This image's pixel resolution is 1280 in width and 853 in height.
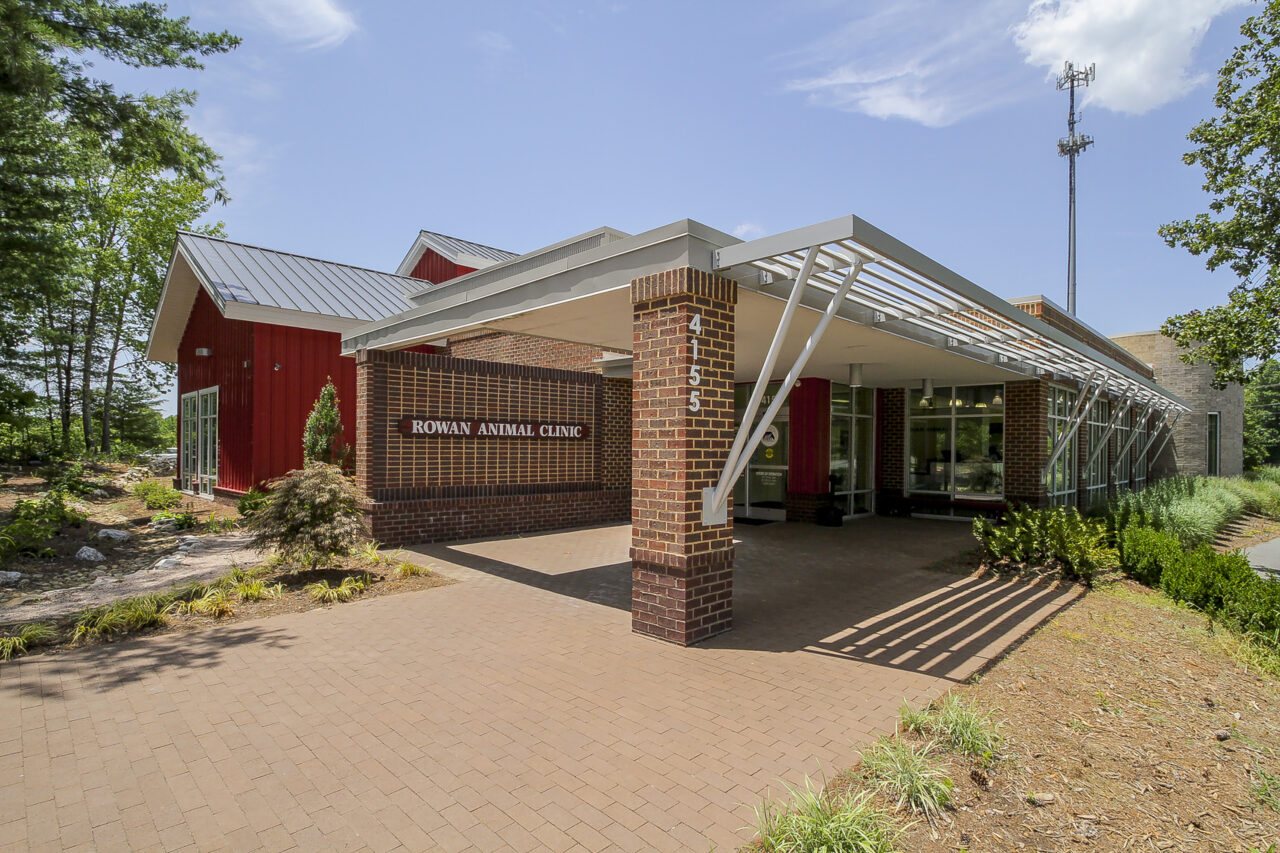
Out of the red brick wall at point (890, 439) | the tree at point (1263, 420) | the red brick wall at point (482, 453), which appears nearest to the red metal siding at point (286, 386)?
the red brick wall at point (482, 453)

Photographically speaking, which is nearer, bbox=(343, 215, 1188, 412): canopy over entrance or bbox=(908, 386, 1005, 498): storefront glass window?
bbox=(343, 215, 1188, 412): canopy over entrance

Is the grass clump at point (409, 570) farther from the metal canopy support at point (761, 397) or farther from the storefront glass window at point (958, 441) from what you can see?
the storefront glass window at point (958, 441)

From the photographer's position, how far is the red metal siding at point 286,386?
13.4m

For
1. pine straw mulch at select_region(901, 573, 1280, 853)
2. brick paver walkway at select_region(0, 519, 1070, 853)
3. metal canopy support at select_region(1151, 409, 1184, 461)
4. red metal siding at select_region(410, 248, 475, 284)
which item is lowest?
pine straw mulch at select_region(901, 573, 1280, 853)

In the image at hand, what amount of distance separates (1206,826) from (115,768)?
5.42 meters

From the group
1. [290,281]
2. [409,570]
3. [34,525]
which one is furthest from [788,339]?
[290,281]

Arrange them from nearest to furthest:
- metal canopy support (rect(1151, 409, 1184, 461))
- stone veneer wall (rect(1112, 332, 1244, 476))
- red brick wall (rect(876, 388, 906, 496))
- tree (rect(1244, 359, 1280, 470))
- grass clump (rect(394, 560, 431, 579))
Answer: grass clump (rect(394, 560, 431, 579)) < red brick wall (rect(876, 388, 906, 496)) < metal canopy support (rect(1151, 409, 1184, 461)) < stone veneer wall (rect(1112, 332, 1244, 476)) < tree (rect(1244, 359, 1280, 470))

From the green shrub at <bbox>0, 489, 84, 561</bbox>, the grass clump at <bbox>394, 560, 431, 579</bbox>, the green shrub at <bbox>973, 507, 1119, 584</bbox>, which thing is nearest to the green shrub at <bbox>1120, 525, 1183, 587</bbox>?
the green shrub at <bbox>973, 507, 1119, 584</bbox>

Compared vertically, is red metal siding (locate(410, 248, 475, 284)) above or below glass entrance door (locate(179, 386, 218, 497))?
above

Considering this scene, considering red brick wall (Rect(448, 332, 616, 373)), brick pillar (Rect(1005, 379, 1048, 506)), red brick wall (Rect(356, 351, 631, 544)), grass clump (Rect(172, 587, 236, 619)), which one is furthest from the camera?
red brick wall (Rect(448, 332, 616, 373))

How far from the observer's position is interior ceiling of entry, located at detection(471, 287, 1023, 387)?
6734 millimetres

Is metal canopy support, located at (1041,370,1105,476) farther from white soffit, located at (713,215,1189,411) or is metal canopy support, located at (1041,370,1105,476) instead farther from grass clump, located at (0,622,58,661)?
grass clump, located at (0,622,58,661)

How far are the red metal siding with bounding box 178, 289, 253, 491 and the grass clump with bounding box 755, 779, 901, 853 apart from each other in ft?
44.9

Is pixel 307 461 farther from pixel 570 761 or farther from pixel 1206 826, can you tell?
pixel 1206 826
